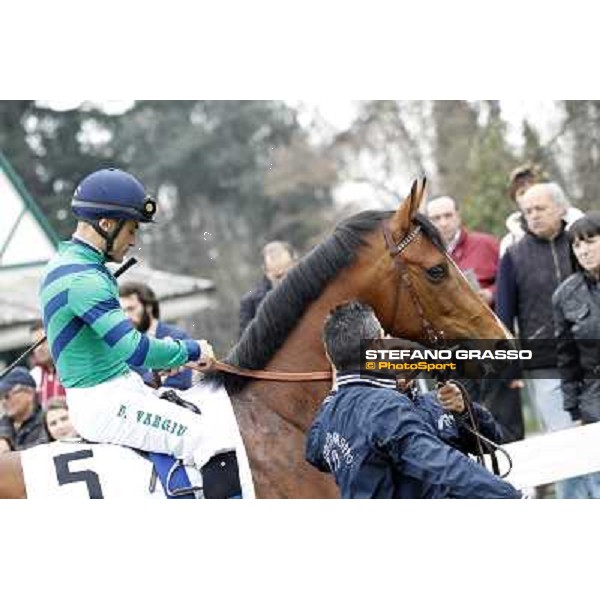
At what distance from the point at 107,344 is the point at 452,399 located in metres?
1.31

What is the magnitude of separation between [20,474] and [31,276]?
3.59 m

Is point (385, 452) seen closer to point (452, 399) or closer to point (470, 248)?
point (452, 399)

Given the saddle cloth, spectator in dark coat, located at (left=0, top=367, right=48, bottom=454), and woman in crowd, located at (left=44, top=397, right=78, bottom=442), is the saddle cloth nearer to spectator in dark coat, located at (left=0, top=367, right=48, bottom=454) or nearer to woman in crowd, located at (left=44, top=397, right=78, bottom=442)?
woman in crowd, located at (left=44, top=397, right=78, bottom=442)

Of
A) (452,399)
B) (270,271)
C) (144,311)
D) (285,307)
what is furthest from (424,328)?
(270,271)

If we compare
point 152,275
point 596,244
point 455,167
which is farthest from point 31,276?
point 455,167

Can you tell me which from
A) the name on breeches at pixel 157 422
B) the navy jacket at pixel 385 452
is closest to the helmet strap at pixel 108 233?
the name on breeches at pixel 157 422

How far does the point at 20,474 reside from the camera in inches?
167

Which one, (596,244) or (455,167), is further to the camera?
(455,167)

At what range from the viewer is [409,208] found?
4797mm

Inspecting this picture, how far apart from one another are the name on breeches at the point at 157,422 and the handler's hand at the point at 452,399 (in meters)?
0.99

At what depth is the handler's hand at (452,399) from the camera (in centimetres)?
412

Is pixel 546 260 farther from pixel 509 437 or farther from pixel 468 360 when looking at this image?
pixel 468 360

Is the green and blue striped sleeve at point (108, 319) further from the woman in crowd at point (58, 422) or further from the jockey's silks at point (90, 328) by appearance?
the woman in crowd at point (58, 422)

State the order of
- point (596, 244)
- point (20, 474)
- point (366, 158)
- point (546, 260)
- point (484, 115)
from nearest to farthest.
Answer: point (20, 474), point (596, 244), point (546, 260), point (484, 115), point (366, 158)
